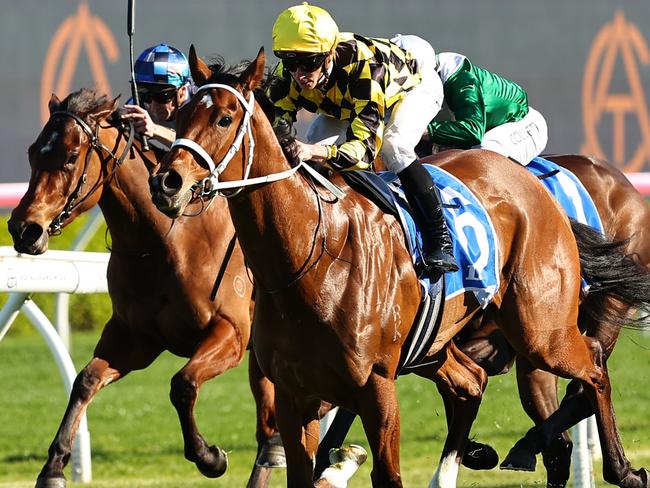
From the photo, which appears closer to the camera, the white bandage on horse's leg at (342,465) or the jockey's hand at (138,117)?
the white bandage on horse's leg at (342,465)

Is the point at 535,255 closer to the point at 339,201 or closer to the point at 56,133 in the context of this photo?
the point at 339,201

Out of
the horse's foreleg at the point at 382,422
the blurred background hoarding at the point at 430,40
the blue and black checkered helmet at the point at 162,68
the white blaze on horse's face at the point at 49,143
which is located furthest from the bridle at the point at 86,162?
the blurred background hoarding at the point at 430,40

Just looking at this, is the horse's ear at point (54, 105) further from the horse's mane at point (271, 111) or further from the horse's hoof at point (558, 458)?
the horse's hoof at point (558, 458)

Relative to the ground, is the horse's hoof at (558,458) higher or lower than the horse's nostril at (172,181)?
lower

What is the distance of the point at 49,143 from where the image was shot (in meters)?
4.62

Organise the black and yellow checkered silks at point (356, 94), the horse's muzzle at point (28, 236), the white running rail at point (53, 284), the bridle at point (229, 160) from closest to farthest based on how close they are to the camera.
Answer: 1. the bridle at point (229, 160)
2. the black and yellow checkered silks at point (356, 94)
3. the horse's muzzle at point (28, 236)
4. the white running rail at point (53, 284)

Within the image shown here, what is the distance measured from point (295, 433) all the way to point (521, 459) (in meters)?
1.23

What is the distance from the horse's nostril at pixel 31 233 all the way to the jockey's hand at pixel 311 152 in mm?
1133

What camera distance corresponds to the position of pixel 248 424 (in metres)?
8.31

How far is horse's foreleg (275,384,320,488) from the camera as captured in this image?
13.1ft

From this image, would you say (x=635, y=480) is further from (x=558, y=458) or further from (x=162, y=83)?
(x=162, y=83)

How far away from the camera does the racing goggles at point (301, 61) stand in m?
3.87

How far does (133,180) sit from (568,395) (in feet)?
6.43

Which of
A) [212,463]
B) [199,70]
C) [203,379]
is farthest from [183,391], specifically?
[199,70]
